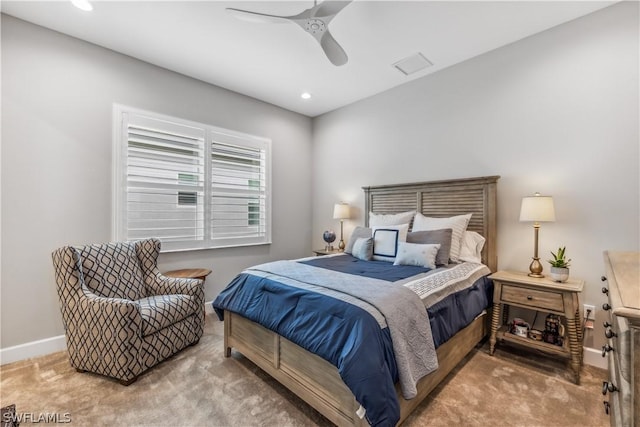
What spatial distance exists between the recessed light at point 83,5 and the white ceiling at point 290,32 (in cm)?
5

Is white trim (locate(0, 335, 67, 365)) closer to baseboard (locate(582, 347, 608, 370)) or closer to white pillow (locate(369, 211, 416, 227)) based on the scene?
white pillow (locate(369, 211, 416, 227))

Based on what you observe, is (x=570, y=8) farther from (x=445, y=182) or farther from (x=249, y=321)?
(x=249, y=321)

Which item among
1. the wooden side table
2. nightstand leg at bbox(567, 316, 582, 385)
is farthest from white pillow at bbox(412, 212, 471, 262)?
the wooden side table

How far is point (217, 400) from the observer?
1.84m

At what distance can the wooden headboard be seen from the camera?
9.11 feet

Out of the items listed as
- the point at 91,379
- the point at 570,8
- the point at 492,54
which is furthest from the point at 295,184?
the point at 570,8

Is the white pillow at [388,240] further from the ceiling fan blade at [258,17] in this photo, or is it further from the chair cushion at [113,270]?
the chair cushion at [113,270]

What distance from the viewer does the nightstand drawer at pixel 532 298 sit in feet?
6.97

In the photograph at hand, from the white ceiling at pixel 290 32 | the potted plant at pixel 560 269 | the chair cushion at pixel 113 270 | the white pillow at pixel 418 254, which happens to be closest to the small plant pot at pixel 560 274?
the potted plant at pixel 560 269

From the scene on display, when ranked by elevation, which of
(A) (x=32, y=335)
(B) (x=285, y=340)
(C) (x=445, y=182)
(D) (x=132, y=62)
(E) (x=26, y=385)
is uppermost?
(D) (x=132, y=62)

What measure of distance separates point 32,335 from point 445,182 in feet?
13.8

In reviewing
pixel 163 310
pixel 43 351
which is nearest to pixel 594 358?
pixel 163 310

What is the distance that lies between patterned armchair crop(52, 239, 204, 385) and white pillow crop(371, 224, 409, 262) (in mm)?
1762

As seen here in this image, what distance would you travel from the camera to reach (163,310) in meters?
2.21
